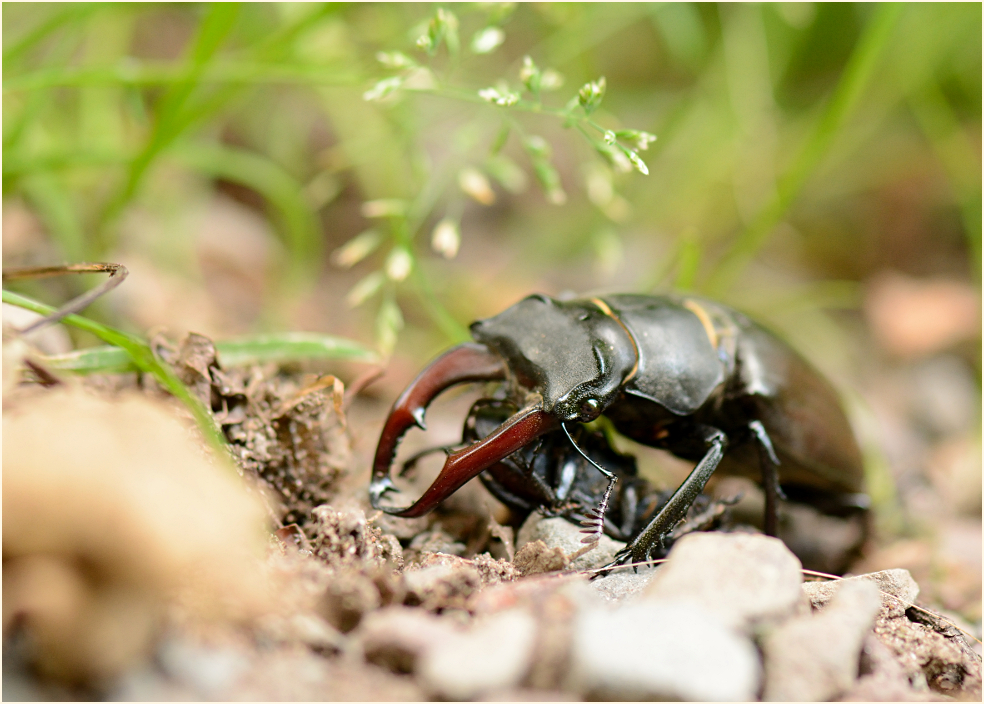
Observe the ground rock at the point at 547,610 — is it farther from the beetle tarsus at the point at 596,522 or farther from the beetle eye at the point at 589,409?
the beetle eye at the point at 589,409

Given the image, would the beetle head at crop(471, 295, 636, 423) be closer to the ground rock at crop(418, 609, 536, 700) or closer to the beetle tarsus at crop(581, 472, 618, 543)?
the beetle tarsus at crop(581, 472, 618, 543)

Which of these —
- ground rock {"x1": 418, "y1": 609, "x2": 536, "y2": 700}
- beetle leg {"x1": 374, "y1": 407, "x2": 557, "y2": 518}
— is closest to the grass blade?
beetle leg {"x1": 374, "y1": 407, "x2": 557, "y2": 518}

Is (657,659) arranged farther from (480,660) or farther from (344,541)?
(344,541)

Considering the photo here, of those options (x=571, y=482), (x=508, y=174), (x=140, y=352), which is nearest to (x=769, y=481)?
(x=571, y=482)

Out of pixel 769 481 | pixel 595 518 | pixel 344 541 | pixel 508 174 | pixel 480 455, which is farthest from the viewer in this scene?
pixel 508 174

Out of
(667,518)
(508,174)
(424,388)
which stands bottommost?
(667,518)

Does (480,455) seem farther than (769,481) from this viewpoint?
No

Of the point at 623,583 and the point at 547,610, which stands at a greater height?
the point at 547,610
